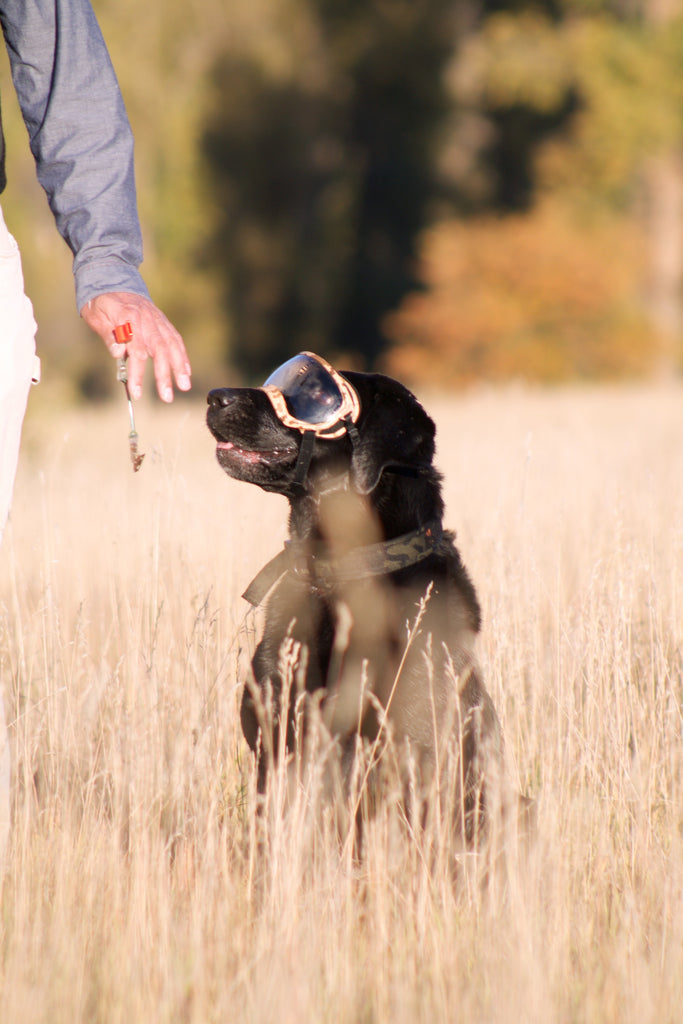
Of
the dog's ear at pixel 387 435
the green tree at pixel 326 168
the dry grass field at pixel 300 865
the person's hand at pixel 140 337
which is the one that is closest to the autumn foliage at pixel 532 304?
the green tree at pixel 326 168

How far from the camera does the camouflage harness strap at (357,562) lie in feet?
10.0

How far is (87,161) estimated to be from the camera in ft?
8.27

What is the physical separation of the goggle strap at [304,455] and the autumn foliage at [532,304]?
18824 millimetres

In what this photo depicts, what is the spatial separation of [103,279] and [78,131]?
0.36 m

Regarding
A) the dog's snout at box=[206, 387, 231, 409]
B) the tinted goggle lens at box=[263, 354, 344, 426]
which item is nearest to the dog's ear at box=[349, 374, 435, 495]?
the tinted goggle lens at box=[263, 354, 344, 426]

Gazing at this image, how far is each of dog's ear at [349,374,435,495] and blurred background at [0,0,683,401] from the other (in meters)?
16.2

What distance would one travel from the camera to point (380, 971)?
2.26 metres

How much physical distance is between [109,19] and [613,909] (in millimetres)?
17980

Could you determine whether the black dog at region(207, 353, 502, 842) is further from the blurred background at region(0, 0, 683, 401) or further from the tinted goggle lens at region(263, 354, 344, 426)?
the blurred background at region(0, 0, 683, 401)

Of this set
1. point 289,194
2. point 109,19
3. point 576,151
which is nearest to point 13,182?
point 109,19

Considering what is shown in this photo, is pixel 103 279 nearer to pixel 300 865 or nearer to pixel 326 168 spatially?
pixel 300 865

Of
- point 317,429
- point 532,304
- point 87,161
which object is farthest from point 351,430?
point 532,304

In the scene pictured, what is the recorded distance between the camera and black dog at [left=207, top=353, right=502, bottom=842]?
9.51 feet

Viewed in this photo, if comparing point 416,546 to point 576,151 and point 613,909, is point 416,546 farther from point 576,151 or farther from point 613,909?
point 576,151
